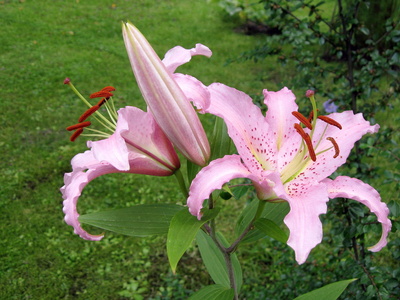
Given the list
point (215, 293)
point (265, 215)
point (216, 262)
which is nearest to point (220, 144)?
point (265, 215)

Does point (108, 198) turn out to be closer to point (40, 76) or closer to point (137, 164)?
point (40, 76)

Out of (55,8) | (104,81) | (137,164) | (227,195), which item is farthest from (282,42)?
(55,8)

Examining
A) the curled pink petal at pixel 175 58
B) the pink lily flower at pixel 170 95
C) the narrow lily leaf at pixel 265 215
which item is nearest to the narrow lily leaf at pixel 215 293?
the narrow lily leaf at pixel 265 215

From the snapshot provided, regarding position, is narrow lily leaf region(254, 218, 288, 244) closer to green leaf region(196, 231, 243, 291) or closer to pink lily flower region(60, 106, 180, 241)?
pink lily flower region(60, 106, 180, 241)

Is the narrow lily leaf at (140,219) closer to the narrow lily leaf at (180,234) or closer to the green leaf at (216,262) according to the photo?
the narrow lily leaf at (180,234)

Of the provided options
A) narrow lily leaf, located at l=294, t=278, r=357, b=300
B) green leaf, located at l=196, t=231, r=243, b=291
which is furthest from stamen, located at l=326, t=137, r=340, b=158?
green leaf, located at l=196, t=231, r=243, b=291
